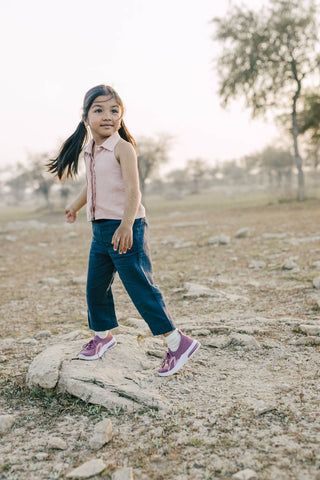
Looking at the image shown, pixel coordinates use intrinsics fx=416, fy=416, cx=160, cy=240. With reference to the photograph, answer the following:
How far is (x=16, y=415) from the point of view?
7.46ft

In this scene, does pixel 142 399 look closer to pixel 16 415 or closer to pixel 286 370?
pixel 16 415

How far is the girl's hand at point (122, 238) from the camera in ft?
7.87

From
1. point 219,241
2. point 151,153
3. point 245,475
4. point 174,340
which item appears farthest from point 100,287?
point 151,153

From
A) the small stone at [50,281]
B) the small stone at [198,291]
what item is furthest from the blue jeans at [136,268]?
the small stone at [50,281]

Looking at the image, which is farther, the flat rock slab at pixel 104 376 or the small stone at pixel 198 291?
the small stone at pixel 198 291

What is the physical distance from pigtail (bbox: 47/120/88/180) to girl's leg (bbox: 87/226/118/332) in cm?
59

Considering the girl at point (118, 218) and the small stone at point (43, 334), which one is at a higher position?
the girl at point (118, 218)

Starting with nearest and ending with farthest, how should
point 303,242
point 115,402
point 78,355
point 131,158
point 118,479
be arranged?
point 118,479 → point 115,402 → point 131,158 → point 78,355 → point 303,242

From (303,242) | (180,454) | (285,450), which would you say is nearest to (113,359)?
(180,454)

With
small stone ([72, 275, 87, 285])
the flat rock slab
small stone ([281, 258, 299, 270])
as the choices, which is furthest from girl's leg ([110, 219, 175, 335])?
small stone ([281, 258, 299, 270])

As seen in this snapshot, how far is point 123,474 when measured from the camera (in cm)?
170

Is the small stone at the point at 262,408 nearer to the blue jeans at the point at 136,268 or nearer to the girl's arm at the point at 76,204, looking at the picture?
the blue jeans at the point at 136,268

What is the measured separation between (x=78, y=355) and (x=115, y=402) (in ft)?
1.82

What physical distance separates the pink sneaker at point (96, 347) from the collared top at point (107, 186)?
838 mm
